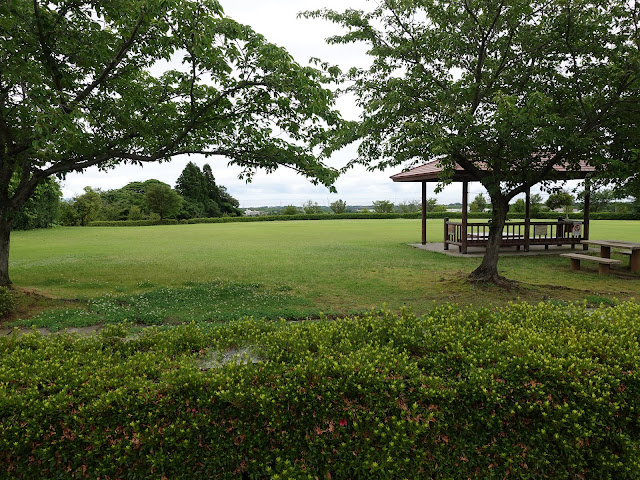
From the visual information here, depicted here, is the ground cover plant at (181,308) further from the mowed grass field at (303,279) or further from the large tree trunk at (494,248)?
the large tree trunk at (494,248)

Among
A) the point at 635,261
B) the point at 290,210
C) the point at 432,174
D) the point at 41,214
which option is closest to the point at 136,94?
the point at 432,174

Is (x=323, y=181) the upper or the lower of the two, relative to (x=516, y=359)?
upper

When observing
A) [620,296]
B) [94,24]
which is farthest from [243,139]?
[620,296]

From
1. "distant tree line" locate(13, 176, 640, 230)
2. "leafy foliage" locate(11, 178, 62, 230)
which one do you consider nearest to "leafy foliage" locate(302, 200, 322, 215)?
"distant tree line" locate(13, 176, 640, 230)

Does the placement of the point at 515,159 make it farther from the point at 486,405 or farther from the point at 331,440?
the point at 331,440

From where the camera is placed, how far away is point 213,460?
1.92 meters

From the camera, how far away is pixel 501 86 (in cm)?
775

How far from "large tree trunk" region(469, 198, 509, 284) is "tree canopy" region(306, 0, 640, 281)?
0.03m

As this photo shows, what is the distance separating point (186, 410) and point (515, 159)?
761 cm

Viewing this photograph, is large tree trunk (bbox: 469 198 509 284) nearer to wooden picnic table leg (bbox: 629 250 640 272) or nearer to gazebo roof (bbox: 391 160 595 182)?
wooden picnic table leg (bbox: 629 250 640 272)

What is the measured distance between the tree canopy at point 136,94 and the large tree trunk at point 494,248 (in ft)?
11.5

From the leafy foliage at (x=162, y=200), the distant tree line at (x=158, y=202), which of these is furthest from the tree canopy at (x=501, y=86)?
the leafy foliage at (x=162, y=200)

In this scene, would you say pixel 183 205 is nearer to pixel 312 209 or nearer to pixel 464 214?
pixel 312 209

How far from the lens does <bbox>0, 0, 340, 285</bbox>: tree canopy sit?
18.4ft
